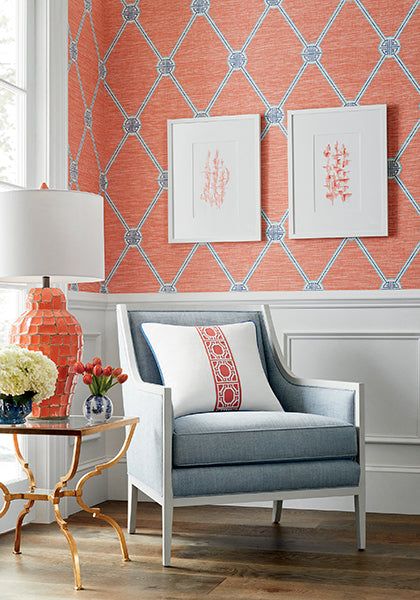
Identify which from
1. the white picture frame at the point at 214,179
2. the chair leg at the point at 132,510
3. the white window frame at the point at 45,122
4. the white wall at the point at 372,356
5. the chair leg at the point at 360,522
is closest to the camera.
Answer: the chair leg at the point at 360,522

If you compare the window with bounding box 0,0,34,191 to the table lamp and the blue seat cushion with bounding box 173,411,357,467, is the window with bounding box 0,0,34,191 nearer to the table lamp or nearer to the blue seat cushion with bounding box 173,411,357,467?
the table lamp

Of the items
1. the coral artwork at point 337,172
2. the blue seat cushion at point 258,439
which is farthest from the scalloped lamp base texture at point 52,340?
the coral artwork at point 337,172

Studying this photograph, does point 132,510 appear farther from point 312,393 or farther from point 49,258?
point 49,258

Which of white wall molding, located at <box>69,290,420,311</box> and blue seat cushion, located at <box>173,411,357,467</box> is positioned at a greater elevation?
white wall molding, located at <box>69,290,420,311</box>

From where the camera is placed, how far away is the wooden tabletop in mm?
2686

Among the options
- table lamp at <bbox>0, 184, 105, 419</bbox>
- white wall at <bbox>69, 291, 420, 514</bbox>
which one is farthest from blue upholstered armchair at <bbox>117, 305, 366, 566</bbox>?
white wall at <bbox>69, 291, 420, 514</bbox>

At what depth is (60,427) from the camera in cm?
273

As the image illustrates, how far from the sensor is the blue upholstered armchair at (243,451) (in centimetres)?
297

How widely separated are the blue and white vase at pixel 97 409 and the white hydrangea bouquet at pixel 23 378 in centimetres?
17

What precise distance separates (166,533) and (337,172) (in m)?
1.84

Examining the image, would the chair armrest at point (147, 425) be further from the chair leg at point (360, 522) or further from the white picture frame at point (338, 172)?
the white picture frame at point (338, 172)

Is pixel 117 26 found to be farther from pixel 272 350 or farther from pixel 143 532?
pixel 143 532

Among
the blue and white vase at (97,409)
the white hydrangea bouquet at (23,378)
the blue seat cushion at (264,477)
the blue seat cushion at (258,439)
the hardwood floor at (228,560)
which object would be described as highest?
the white hydrangea bouquet at (23,378)

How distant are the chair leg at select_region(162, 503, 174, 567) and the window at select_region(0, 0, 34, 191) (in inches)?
55.7
